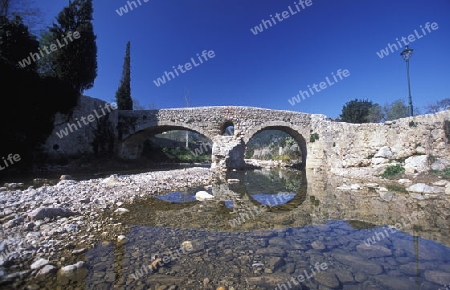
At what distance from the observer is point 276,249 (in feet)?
10.6

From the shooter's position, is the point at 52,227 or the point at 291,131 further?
the point at 291,131

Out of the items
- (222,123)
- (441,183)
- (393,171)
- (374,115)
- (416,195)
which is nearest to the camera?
(416,195)

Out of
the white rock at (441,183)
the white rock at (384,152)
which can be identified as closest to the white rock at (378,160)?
the white rock at (384,152)

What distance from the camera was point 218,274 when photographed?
252 centimetres

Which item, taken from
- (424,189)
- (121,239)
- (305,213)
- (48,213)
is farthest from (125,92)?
(424,189)

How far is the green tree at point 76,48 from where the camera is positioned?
1442 centimetres

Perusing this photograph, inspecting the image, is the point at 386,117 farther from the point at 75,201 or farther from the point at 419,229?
the point at 75,201

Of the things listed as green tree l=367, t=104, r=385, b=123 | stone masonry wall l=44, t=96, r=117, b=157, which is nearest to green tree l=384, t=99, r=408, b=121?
green tree l=367, t=104, r=385, b=123

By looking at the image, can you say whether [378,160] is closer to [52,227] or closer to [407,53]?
[407,53]

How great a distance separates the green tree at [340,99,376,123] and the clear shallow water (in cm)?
2412

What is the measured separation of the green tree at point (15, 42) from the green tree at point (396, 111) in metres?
39.4

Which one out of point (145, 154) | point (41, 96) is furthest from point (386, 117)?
point (41, 96)

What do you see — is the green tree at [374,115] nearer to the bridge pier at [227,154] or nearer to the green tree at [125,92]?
the bridge pier at [227,154]

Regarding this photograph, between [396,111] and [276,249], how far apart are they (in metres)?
37.5
